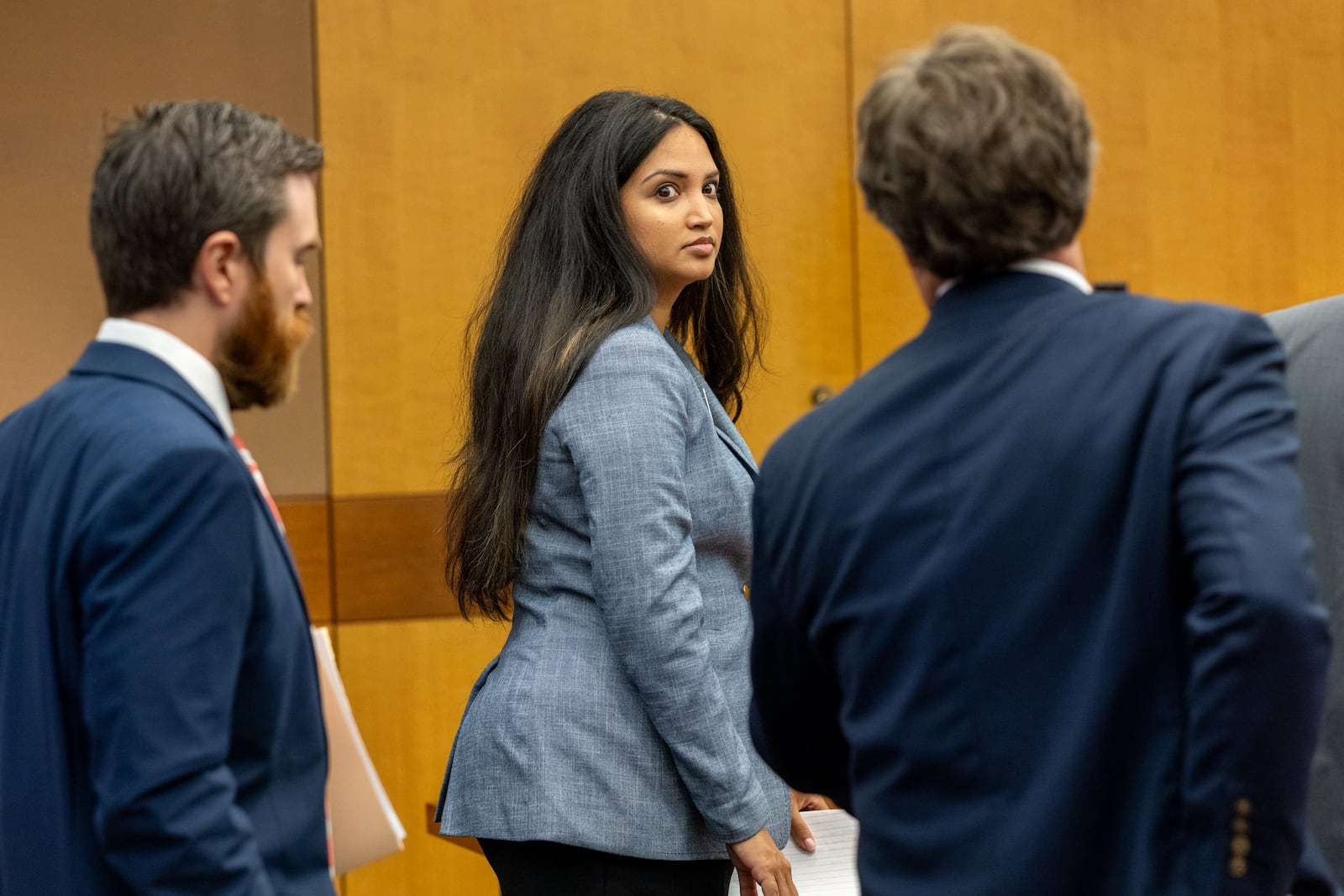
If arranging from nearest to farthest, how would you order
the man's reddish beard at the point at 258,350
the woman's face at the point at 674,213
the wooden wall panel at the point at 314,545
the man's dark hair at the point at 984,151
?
1. the man's dark hair at the point at 984,151
2. the man's reddish beard at the point at 258,350
3. the woman's face at the point at 674,213
4. the wooden wall panel at the point at 314,545

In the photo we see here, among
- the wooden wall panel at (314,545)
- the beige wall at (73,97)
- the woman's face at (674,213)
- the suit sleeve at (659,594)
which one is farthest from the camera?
the wooden wall panel at (314,545)

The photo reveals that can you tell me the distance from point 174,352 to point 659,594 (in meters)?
0.61

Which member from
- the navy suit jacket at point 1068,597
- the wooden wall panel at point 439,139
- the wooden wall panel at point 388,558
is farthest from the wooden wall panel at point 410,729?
the navy suit jacket at point 1068,597

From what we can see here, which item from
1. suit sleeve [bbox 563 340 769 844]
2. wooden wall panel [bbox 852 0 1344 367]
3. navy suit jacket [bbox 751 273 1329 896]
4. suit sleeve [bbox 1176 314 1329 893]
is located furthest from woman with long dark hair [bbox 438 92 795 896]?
wooden wall panel [bbox 852 0 1344 367]

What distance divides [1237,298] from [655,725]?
257 cm

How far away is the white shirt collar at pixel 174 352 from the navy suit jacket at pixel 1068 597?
18.6 inches

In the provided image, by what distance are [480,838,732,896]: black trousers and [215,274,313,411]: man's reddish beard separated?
2.15ft

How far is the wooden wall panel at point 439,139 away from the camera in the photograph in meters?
2.98

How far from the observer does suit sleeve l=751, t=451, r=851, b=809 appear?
1098 millimetres

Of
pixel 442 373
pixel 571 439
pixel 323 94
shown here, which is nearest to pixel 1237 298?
pixel 442 373

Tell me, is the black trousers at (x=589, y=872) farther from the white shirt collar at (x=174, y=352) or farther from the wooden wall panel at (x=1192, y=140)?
the wooden wall panel at (x=1192, y=140)

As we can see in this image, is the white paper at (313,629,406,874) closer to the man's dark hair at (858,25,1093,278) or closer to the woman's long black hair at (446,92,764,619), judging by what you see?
the woman's long black hair at (446,92,764,619)

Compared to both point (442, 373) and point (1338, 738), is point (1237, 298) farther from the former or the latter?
point (1338, 738)

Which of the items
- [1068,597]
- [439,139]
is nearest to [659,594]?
[1068,597]
